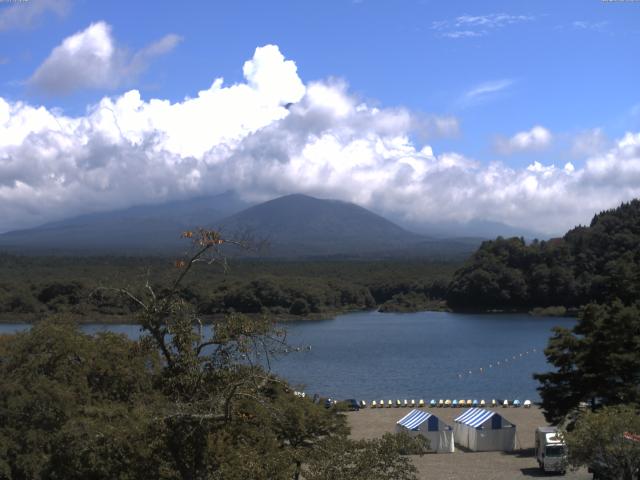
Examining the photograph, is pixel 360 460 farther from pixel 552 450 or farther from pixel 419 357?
pixel 419 357

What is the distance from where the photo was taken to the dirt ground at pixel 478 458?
1691 centimetres

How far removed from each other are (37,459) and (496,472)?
10287 mm

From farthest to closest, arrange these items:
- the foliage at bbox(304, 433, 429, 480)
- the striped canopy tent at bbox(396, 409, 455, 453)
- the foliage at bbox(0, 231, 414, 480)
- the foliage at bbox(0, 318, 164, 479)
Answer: the striped canopy tent at bbox(396, 409, 455, 453) → the foliage at bbox(0, 318, 164, 479) → the foliage at bbox(304, 433, 429, 480) → the foliage at bbox(0, 231, 414, 480)

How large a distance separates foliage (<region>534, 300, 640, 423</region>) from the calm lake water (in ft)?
18.9

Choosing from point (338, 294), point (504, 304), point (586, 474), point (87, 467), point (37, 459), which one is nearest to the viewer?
point (87, 467)

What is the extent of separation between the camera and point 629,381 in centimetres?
1775

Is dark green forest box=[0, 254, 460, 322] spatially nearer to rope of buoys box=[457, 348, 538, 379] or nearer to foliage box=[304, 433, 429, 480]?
rope of buoys box=[457, 348, 538, 379]

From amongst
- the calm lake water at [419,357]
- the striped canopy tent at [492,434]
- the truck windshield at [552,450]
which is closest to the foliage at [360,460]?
the truck windshield at [552,450]

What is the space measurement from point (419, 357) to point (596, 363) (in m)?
25.4

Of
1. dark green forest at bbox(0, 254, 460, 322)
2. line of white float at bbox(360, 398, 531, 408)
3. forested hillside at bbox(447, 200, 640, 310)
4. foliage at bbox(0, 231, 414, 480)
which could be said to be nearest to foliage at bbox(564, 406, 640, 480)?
foliage at bbox(0, 231, 414, 480)

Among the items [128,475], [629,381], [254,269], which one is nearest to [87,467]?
[128,475]

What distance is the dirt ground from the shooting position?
16906 mm

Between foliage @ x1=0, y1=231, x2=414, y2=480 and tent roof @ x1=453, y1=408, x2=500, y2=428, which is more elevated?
foliage @ x1=0, y1=231, x2=414, y2=480

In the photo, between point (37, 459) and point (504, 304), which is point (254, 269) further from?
point (37, 459)
